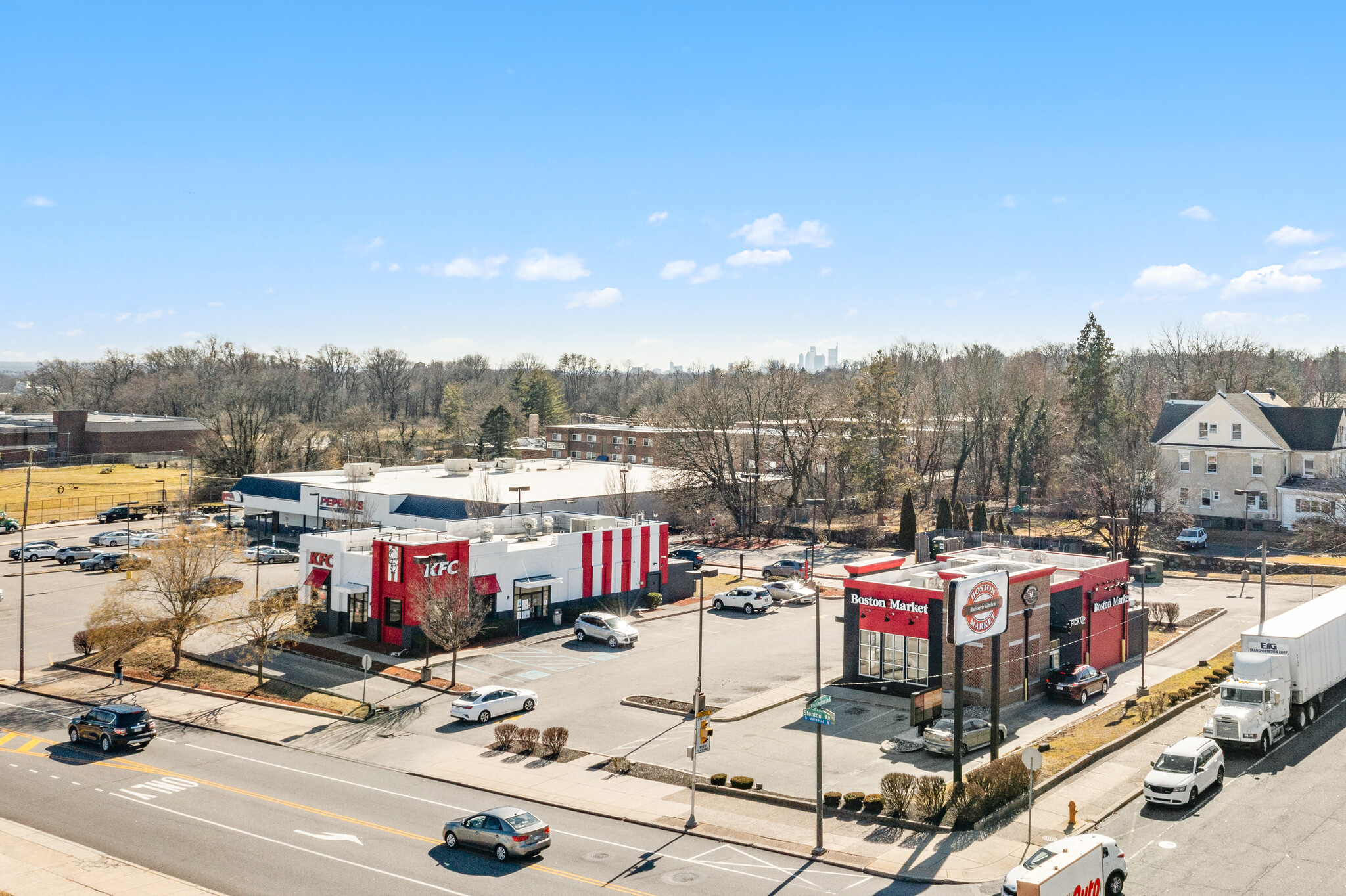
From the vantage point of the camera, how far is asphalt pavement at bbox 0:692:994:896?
942 inches

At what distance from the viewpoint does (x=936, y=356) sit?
15025 cm

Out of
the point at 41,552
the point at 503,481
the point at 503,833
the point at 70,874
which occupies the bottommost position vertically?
the point at 70,874

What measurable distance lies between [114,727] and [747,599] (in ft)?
110

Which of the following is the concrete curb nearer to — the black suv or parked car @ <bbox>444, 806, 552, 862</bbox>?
parked car @ <bbox>444, 806, 552, 862</bbox>

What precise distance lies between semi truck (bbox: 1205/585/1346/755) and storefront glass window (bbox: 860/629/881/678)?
12.5m

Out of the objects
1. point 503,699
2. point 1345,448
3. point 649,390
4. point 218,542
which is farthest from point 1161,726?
point 649,390

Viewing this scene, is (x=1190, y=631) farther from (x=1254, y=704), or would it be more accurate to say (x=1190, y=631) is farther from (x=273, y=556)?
(x=273, y=556)

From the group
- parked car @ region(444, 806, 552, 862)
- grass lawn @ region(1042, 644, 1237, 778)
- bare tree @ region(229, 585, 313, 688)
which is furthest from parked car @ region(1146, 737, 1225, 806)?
bare tree @ region(229, 585, 313, 688)

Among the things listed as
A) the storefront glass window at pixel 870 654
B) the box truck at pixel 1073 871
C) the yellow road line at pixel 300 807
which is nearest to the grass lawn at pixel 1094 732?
the box truck at pixel 1073 871

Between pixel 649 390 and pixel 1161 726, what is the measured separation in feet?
506

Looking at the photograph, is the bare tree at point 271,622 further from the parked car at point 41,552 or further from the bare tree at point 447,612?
the parked car at point 41,552

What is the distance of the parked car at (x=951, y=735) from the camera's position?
109ft

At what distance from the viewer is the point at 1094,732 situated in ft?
116

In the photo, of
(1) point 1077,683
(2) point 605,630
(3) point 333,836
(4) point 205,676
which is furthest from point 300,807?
(1) point 1077,683
